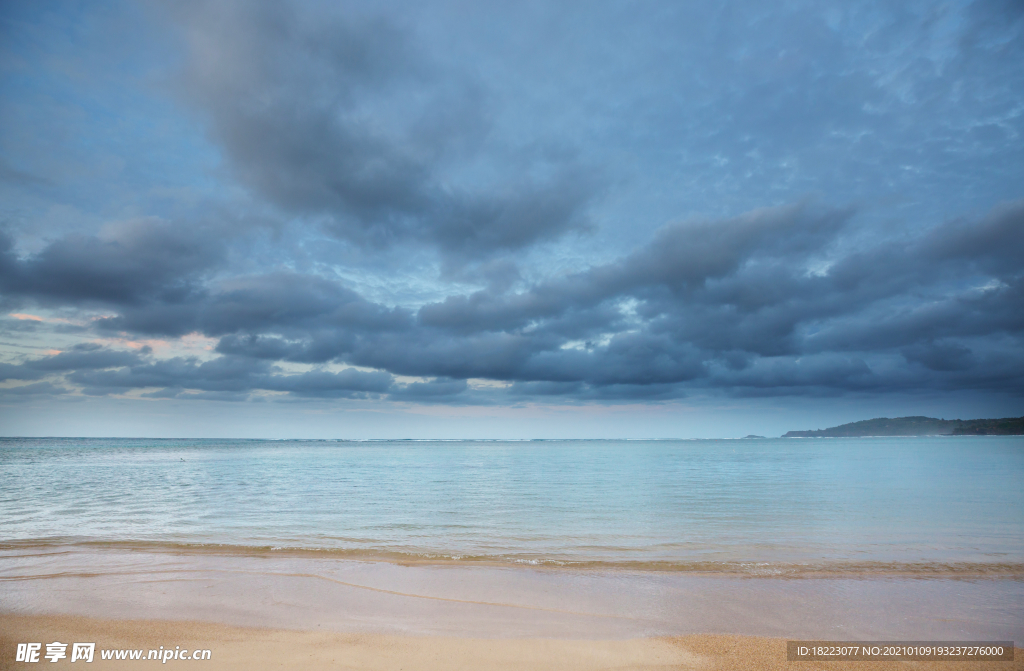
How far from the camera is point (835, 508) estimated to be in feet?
64.8

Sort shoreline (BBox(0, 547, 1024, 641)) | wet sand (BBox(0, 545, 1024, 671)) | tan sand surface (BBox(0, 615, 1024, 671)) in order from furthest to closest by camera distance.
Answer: shoreline (BBox(0, 547, 1024, 641)) < wet sand (BBox(0, 545, 1024, 671)) < tan sand surface (BBox(0, 615, 1024, 671))

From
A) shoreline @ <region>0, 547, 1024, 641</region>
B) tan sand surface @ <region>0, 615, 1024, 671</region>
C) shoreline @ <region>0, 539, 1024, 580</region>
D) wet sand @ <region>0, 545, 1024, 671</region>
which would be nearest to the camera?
tan sand surface @ <region>0, 615, 1024, 671</region>

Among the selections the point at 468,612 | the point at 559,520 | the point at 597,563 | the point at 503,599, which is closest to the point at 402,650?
the point at 468,612

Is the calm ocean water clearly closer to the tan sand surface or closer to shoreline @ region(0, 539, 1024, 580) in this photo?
shoreline @ region(0, 539, 1024, 580)

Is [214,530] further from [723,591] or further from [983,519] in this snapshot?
[983,519]

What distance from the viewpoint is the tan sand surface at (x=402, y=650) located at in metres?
5.98

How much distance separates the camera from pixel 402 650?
6371 millimetres

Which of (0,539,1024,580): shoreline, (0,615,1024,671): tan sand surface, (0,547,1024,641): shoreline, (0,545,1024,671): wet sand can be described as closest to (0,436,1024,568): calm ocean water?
(0,539,1024,580): shoreline

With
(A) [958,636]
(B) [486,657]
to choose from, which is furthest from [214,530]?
(A) [958,636]

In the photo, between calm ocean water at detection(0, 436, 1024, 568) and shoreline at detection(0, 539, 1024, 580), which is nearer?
shoreline at detection(0, 539, 1024, 580)

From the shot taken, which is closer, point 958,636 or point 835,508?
point 958,636

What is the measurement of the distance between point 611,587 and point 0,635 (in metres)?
9.84

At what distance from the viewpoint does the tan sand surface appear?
5977 mm

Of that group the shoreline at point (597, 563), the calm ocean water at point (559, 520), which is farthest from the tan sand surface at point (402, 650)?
the calm ocean water at point (559, 520)
